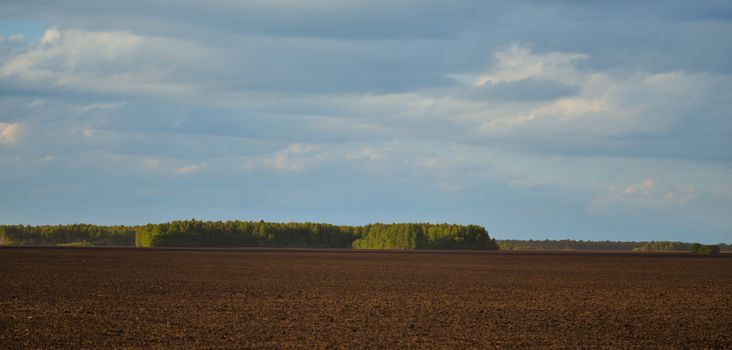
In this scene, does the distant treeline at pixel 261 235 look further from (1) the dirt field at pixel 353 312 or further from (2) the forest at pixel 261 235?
(1) the dirt field at pixel 353 312

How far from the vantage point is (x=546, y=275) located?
181 feet

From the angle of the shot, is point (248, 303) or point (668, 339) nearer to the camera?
point (668, 339)

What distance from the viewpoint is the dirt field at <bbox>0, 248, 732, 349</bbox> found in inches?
892

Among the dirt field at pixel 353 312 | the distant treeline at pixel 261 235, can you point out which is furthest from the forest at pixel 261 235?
the dirt field at pixel 353 312

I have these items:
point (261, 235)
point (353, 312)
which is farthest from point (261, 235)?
point (353, 312)

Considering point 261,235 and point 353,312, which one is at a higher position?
point 261,235

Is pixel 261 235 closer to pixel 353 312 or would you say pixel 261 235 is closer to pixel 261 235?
Answer: pixel 261 235

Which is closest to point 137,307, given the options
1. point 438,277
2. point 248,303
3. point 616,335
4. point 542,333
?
point 248,303

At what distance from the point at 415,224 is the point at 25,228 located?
80.7m

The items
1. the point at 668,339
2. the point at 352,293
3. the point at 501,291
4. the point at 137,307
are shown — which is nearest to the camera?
the point at 668,339

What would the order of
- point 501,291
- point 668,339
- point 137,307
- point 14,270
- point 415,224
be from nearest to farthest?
point 668,339, point 137,307, point 501,291, point 14,270, point 415,224

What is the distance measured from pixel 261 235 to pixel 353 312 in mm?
142905

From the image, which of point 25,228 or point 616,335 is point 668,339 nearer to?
point 616,335

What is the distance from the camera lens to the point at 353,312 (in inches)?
1143
